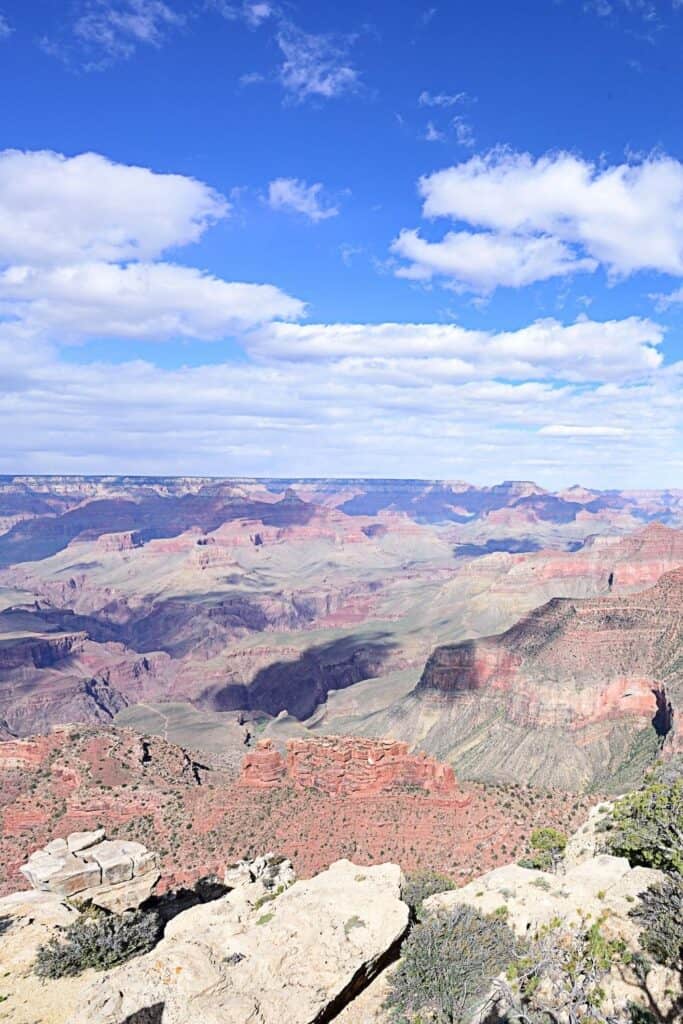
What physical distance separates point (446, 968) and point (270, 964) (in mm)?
5259

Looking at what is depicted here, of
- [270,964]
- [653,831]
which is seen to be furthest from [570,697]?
[270,964]

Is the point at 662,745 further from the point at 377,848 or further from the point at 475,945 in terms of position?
the point at 475,945

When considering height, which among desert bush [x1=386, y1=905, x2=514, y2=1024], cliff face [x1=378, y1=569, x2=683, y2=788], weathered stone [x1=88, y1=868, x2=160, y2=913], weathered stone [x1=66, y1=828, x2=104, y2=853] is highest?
desert bush [x1=386, y1=905, x2=514, y2=1024]

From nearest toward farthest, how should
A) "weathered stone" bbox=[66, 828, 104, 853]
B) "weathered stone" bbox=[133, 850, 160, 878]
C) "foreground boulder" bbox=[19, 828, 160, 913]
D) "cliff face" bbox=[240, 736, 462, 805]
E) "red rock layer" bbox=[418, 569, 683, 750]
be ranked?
"foreground boulder" bbox=[19, 828, 160, 913] → "weathered stone" bbox=[133, 850, 160, 878] → "weathered stone" bbox=[66, 828, 104, 853] → "cliff face" bbox=[240, 736, 462, 805] → "red rock layer" bbox=[418, 569, 683, 750]

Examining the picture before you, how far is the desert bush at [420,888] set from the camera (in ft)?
90.8

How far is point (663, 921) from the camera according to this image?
19078 mm

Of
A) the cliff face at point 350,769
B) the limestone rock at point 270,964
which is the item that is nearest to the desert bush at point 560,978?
the limestone rock at point 270,964

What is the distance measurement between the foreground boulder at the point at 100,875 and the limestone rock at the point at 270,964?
8296 millimetres

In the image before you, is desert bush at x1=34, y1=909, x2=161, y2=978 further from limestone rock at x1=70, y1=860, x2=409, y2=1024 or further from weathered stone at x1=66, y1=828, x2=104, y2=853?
weathered stone at x1=66, y1=828, x2=104, y2=853

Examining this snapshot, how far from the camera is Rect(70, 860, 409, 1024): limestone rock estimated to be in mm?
15359

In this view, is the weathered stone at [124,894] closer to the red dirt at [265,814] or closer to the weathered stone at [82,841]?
the weathered stone at [82,841]

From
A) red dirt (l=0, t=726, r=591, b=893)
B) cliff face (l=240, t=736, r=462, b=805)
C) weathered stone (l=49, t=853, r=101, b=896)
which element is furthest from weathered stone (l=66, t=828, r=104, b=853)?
cliff face (l=240, t=736, r=462, b=805)

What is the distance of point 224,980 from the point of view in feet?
53.9

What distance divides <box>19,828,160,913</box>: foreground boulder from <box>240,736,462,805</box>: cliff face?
90.9ft
